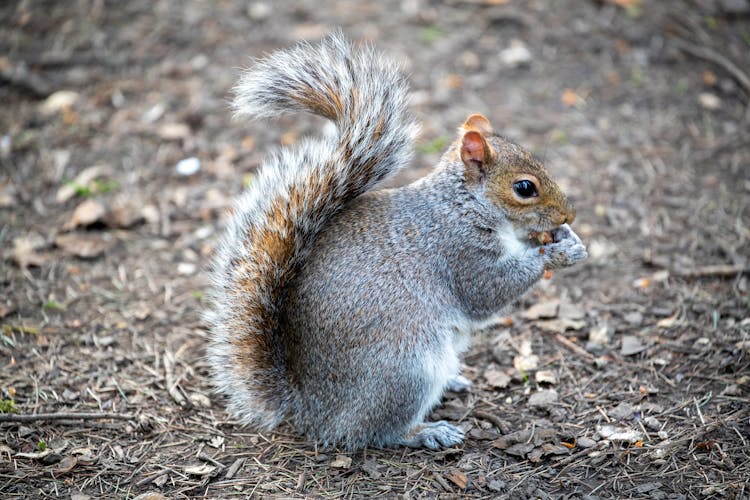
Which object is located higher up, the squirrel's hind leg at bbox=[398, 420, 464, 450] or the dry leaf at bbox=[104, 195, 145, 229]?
the dry leaf at bbox=[104, 195, 145, 229]

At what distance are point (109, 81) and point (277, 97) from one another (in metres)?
2.93

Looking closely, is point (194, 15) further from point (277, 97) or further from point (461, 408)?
point (461, 408)

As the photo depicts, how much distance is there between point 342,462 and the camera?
2678mm

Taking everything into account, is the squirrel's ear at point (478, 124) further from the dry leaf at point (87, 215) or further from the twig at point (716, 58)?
the twig at point (716, 58)

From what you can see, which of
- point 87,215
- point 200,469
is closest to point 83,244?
point 87,215

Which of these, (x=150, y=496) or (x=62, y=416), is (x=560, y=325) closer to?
(x=150, y=496)

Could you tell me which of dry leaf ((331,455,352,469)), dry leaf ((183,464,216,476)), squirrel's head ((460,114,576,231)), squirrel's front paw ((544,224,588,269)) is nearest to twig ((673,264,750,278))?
squirrel's front paw ((544,224,588,269))

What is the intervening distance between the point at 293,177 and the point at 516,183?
2.87 feet

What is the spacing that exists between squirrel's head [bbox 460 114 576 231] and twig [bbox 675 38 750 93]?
8.81ft

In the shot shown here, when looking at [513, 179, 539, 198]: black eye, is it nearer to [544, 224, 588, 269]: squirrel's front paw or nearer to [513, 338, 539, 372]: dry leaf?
[544, 224, 588, 269]: squirrel's front paw

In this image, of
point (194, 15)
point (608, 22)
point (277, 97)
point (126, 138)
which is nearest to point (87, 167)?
point (126, 138)

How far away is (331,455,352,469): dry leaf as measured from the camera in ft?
8.73

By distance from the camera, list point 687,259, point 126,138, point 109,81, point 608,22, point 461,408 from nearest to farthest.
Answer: point 461,408 → point 687,259 → point 126,138 → point 109,81 → point 608,22

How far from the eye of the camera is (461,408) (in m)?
2.97
